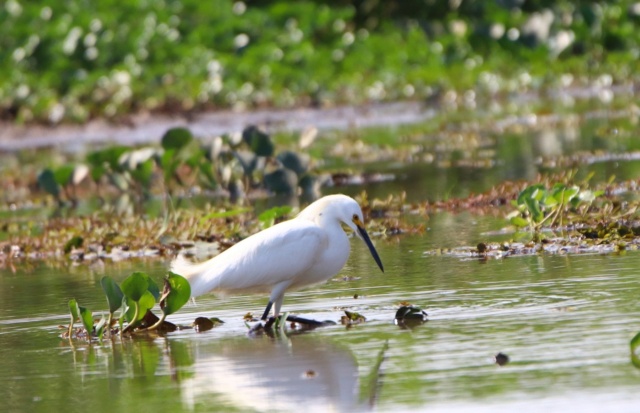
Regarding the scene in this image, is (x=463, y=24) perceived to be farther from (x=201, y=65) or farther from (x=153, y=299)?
(x=153, y=299)

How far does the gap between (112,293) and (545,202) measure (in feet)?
10.7

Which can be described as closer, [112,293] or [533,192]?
[112,293]

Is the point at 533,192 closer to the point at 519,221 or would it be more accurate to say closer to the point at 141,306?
the point at 519,221

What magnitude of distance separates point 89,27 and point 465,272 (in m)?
21.0

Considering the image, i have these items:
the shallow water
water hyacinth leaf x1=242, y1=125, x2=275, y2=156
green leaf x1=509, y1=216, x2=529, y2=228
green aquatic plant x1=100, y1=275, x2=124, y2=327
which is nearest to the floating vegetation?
the shallow water

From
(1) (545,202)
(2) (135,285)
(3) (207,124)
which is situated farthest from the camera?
(3) (207,124)

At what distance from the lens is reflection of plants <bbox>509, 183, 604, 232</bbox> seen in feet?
30.4

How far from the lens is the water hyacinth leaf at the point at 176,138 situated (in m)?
14.3

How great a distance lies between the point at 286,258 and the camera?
7164 mm

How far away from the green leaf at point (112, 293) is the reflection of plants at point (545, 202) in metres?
3.13

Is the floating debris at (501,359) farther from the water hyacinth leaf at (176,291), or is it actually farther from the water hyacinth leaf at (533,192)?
the water hyacinth leaf at (533,192)

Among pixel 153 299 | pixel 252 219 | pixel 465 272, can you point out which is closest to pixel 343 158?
pixel 252 219

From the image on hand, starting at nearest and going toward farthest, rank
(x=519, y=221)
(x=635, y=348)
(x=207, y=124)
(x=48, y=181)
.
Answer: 1. (x=635, y=348)
2. (x=519, y=221)
3. (x=48, y=181)
4. (x=207, y=124)

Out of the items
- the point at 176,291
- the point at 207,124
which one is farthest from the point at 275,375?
the point at 207,124
